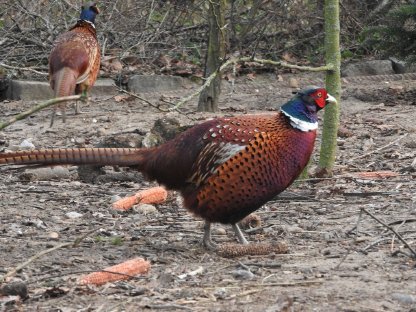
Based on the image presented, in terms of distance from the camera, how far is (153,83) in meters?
11.5

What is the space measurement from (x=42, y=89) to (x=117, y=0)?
1.54 metres

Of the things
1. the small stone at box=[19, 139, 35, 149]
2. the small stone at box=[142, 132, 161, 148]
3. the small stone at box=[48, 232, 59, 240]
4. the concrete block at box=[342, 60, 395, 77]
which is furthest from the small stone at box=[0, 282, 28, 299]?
the concrete block at box=[342, 60, 395, 77]

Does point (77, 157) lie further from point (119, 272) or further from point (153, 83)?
point (153, 83)

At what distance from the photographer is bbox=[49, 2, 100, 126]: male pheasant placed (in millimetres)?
9383

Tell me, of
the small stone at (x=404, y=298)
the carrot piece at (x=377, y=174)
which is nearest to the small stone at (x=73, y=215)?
the carrot piece at (x=377, y=174)

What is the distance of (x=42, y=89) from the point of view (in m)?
11.1

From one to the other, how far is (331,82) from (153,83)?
5.32 m

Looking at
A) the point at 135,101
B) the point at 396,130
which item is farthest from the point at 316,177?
the point at 135,101

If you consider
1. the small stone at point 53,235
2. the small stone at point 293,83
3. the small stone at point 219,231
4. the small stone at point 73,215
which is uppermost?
the small stone at point 293,83

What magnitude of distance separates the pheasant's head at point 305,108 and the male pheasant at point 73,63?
4.74 metres

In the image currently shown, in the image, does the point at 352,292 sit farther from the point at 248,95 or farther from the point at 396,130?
the point at 248,95

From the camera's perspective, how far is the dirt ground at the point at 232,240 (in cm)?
369

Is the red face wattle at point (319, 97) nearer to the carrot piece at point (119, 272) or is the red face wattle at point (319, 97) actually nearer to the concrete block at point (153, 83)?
the carrot piece at point (119, 272)

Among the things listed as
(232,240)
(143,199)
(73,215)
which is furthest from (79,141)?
(232,240)
